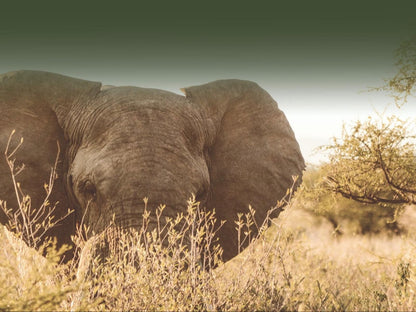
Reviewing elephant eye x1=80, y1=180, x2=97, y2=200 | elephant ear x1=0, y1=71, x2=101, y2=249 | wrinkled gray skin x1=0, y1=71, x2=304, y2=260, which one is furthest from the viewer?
elephant ear x1=0, y1=71, x2=101, y2=249

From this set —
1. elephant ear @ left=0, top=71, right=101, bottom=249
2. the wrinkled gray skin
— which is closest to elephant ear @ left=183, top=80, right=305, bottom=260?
the wrinkled gray skin

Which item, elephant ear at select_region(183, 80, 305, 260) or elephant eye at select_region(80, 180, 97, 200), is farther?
elephant ear at select_region(183, 80, 305, 260)

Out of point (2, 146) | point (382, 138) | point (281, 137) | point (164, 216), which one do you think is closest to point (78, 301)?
point (164, 216)

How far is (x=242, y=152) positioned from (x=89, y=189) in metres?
1.99

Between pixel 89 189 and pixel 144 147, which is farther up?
pixel 144 147

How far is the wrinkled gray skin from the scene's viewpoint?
4.57 meters

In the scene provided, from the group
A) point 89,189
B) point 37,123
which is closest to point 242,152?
point 89,189

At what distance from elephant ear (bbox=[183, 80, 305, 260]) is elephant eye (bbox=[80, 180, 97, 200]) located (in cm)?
146

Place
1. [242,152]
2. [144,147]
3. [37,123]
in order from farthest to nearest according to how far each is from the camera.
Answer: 1. [242,152]
2. [37,123]
3. [144,147]

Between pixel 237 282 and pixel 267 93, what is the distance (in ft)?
10.8

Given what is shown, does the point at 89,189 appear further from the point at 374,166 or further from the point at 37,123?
the point at 374,166

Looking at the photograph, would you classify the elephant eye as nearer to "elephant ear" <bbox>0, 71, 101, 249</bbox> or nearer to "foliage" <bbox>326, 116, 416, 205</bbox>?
"elephant ear" <bbox>0, 71, 101, 249</bbox>

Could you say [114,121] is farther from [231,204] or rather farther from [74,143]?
[231,204]

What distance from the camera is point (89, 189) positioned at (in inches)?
187
